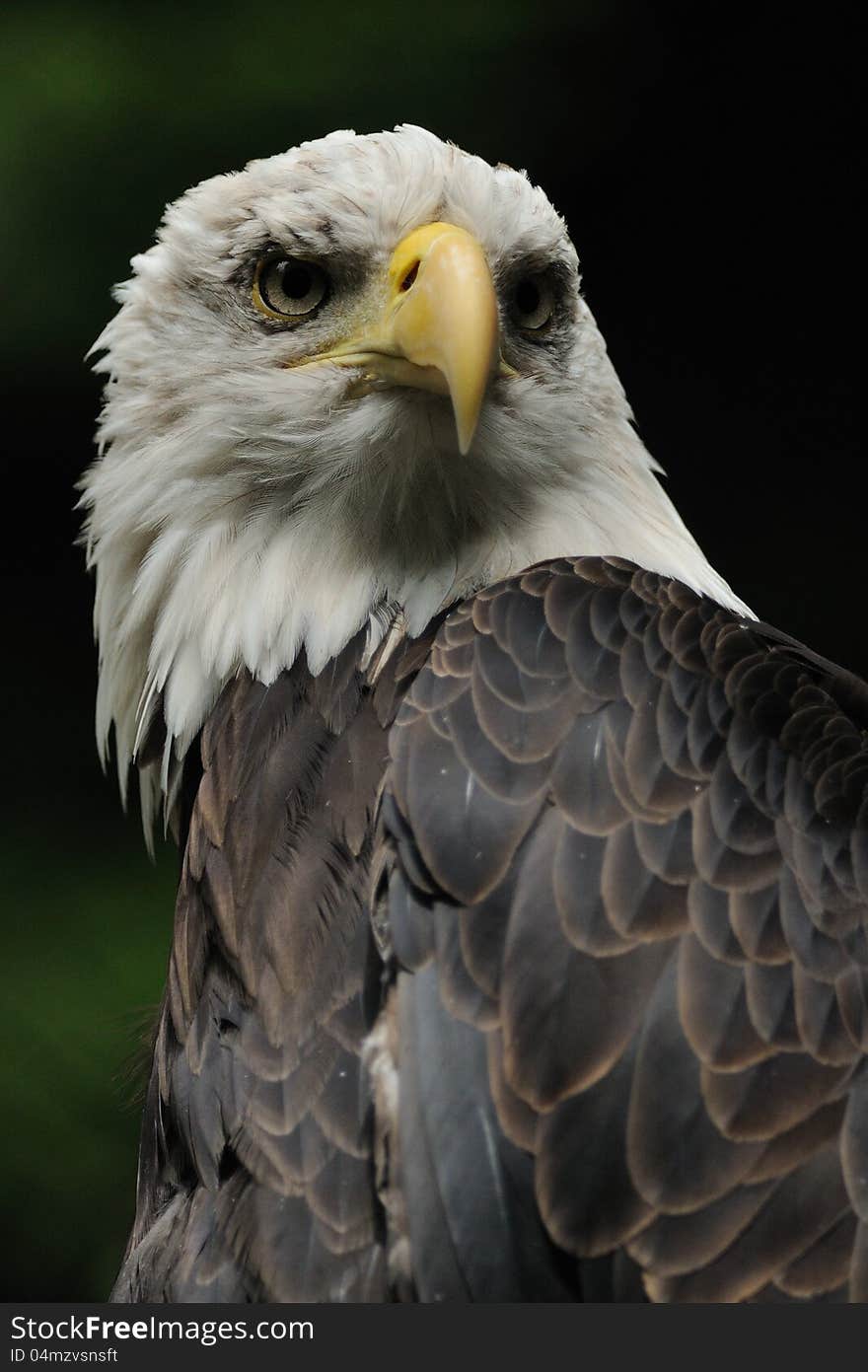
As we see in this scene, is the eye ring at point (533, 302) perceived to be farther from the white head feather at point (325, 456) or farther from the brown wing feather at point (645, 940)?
the brown wing feather at point (645, 940)

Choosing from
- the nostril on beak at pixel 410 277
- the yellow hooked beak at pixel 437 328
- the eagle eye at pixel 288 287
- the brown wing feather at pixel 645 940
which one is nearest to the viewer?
the brown wing feather at pixel 645 940

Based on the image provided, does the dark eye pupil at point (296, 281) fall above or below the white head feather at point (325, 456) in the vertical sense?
above

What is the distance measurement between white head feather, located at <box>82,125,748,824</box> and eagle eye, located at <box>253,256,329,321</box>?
0.8 inches

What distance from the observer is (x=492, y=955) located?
1740 mm

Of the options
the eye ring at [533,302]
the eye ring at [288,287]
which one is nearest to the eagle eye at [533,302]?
the eye ring at [533,302]

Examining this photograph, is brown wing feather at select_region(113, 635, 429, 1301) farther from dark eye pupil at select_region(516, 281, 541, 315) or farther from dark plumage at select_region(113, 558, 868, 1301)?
dark eye pupil at select_region(516, 281, 541, 315)

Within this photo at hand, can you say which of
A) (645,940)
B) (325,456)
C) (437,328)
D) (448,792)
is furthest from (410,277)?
(645,940)

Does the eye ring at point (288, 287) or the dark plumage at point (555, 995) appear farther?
the eye ring at point (288, 287)

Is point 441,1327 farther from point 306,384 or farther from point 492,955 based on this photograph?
point 306,384

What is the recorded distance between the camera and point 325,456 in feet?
7.19

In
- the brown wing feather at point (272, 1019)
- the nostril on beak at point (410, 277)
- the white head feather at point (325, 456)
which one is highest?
the nostril on beak at point (410, 277)

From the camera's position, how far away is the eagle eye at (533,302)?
229cm

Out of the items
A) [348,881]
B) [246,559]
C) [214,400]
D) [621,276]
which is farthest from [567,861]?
[621,276]

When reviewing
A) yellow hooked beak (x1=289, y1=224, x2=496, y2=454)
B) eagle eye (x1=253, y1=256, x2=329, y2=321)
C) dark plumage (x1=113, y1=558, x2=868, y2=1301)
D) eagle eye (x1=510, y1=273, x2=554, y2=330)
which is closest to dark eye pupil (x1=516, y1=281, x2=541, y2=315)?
eagle eye (x1=510, y1=273, x2=554, y2=330)
